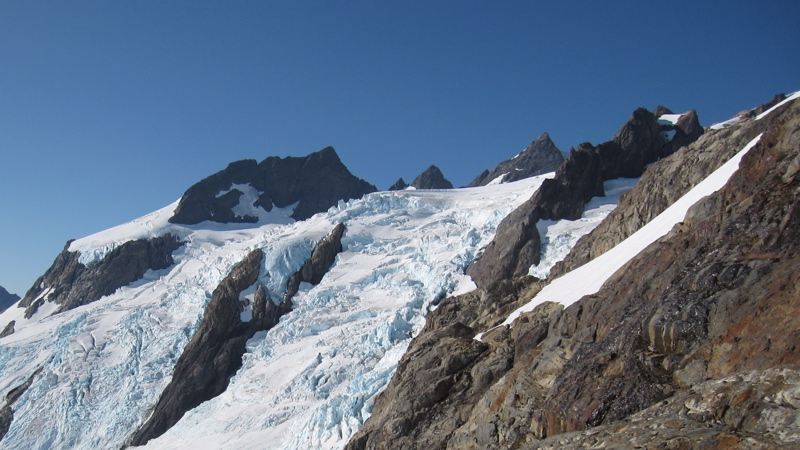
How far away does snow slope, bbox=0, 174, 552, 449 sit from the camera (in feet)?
150

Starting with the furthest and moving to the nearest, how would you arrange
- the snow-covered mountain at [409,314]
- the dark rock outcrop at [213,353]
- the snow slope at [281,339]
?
1. the dark rock outcrop at [213,353]
2. the snow slope at [281,339]
3. the snow-covered mountain at [409,314]

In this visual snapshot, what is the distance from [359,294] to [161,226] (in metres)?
53.3

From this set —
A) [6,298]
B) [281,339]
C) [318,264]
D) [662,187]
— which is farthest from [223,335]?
[6,298]

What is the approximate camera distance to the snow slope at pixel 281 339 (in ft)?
150

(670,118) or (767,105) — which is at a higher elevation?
(670,118)

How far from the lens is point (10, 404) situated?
5950 centimetres

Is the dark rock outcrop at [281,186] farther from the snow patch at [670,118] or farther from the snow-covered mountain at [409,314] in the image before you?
the snow patch at [670,118]

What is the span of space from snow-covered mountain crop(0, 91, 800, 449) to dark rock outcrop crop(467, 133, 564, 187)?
39.2m

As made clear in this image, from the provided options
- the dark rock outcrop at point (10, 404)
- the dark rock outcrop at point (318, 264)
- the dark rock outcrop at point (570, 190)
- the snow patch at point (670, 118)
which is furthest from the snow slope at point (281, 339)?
the snow patch at point (670, 118)

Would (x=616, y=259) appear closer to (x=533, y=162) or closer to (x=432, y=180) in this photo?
(x=533, y=162)

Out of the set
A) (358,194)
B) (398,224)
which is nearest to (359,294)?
(398,224)

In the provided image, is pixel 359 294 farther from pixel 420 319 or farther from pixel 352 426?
pixel 352 426

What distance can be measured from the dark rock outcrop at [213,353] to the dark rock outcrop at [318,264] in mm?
3467

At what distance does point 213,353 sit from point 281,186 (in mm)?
62006
